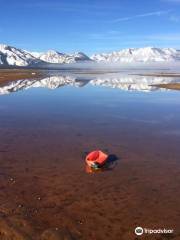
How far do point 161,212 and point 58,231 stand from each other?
4.84 m

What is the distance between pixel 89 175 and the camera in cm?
2106

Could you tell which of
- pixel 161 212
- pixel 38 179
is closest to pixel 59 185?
pixel 38 179

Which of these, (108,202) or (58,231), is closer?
(58,231)

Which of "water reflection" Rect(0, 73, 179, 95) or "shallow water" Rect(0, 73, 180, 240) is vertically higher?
"shallow water" Rect(0, 73, 180, 240)

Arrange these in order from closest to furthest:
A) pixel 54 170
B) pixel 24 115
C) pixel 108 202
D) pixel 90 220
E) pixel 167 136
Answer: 1. pixel 90 220
2. pixel 108 202
3. pixel 54 170
4. pixel 167 136
5. pixel 24 115

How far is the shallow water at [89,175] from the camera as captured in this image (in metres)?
15.7

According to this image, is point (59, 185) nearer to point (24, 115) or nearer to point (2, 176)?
point (2, 176)

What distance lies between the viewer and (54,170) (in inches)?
856

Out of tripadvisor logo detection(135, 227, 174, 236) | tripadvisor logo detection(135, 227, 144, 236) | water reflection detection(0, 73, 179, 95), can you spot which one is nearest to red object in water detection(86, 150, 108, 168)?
tripadvisor logo detection(135, 227, 144, 236)

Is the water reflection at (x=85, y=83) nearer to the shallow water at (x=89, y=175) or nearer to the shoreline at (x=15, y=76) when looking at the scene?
the shoreline at (x=15, y=76)

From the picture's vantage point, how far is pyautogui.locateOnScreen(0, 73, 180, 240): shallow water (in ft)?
51.6

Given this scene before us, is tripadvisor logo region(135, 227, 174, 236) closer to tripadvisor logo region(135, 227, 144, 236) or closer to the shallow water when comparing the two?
tripadvisor logo region(135, 227, 144, 236)

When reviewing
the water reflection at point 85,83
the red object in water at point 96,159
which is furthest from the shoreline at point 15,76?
the red object in water at point 96,159

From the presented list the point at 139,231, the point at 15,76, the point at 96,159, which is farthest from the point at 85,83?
the point at 139,231
